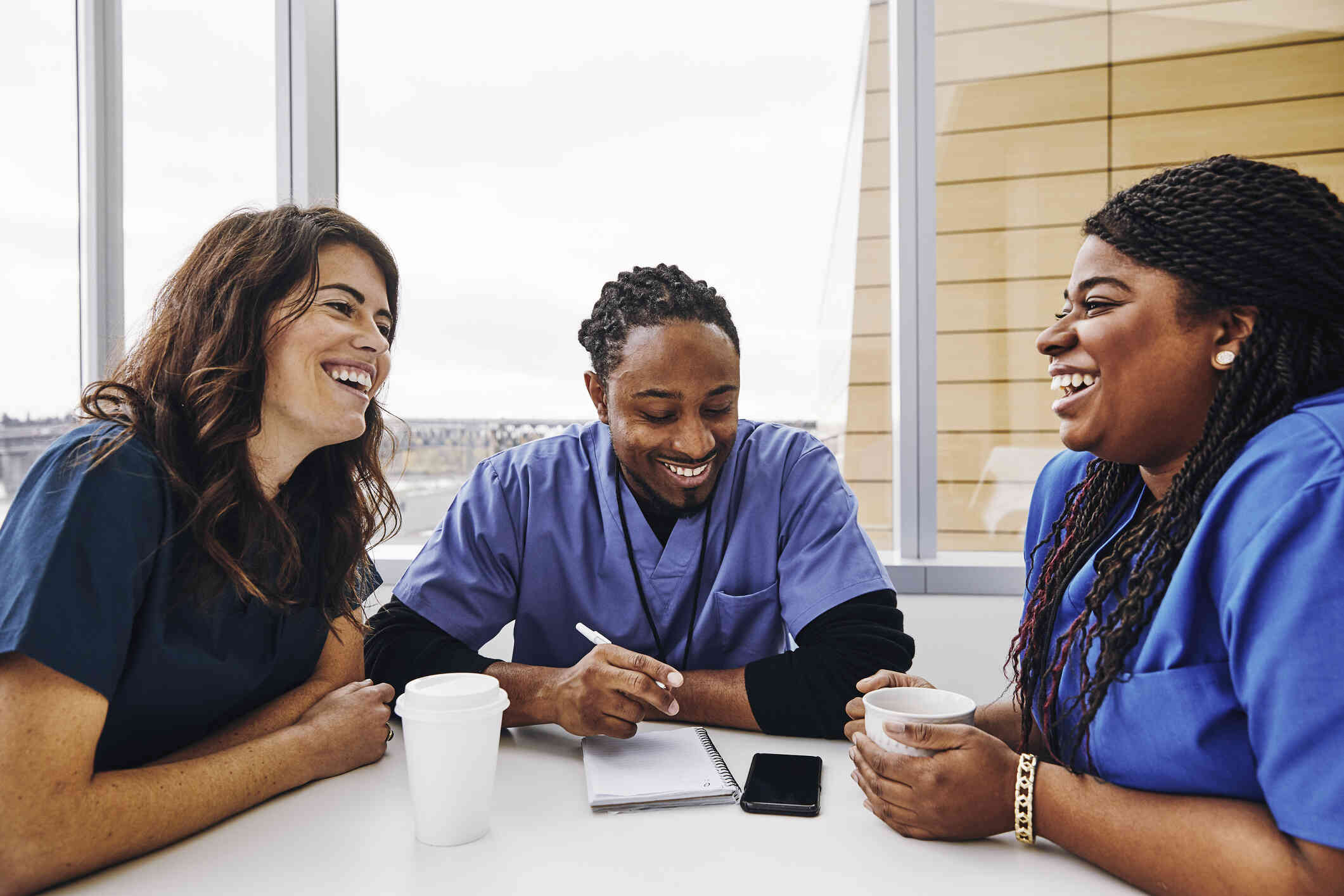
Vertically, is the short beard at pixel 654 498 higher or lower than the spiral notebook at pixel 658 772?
higher

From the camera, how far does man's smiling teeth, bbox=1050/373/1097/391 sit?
0.88 metres

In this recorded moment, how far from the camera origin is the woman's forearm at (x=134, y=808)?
703 millimetres

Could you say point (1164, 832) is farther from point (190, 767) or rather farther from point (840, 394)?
point (840, 394)

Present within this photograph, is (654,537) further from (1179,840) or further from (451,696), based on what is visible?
(1179,840)

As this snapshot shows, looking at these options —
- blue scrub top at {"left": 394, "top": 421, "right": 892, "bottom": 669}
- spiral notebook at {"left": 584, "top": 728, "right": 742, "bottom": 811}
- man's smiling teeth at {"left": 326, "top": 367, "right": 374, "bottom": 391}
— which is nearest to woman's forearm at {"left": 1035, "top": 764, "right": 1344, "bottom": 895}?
spiral notebook at {"left": 584, "top": 728, "right": 742, "bottom": 811}

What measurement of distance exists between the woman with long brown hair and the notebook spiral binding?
42 centimetres

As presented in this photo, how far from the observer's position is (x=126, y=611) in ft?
2.65

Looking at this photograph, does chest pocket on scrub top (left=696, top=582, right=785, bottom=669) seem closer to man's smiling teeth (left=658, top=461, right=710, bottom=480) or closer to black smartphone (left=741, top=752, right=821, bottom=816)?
man's smiling teeth (left=658, top=461, right=710, bottom=480)

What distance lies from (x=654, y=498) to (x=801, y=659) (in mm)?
412

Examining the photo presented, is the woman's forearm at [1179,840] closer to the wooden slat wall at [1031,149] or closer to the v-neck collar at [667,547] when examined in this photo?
the v-neck collar at [667,547]

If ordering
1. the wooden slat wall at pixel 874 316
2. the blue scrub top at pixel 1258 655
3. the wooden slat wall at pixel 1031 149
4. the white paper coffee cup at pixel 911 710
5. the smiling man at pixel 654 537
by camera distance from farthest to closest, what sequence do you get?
the wooden slat wall at pixel 874 316 → the wooden slat wall at pixel 1031 149 → the smiling man at pixel 654 537 → the white paper coffee cup at pixel 911 710 → the blue scrub top at pixel 1258 655

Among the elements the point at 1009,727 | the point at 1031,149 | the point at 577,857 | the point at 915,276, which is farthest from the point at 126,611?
the point at 1031,149

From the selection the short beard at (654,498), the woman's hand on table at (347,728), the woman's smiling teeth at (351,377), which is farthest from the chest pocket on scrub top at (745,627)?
the woman's smiling teeth at (351,377)

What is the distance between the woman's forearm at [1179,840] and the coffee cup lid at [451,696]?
543mm
